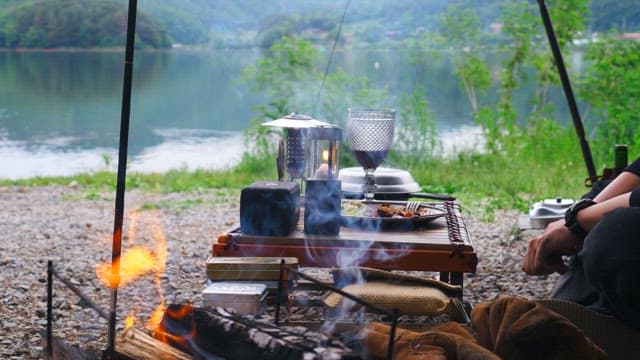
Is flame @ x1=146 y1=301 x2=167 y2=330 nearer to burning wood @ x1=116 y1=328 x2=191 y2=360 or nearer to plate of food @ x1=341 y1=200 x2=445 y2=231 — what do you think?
burning wood @ x1=116 y1=328 x2=191 y2=360

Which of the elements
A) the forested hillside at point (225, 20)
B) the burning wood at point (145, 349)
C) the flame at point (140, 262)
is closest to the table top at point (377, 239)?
the burning wood at point (145, 349)

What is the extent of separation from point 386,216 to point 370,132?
1.38 ft

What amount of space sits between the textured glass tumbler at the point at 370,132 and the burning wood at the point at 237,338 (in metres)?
1.28

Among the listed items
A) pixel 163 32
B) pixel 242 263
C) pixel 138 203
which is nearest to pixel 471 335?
pixel 242 263

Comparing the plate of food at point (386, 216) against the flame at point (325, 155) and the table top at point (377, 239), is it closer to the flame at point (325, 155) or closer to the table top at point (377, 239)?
the table top at point (377, 239)

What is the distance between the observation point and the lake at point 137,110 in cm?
894

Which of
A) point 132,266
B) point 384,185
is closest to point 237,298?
point 384,185

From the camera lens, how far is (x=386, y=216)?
2.79 m

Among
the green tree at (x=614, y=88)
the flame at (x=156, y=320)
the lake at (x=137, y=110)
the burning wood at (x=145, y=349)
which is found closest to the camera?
the burning wood at (x=145, y=349)

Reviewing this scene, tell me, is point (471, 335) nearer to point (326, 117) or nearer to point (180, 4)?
point (326, 117)

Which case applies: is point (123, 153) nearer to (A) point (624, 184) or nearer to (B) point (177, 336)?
(B) point (177, 336)

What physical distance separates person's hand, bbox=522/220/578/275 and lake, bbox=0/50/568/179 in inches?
239

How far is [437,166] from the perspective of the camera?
24.3ft

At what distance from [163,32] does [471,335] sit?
7344 millimetres
